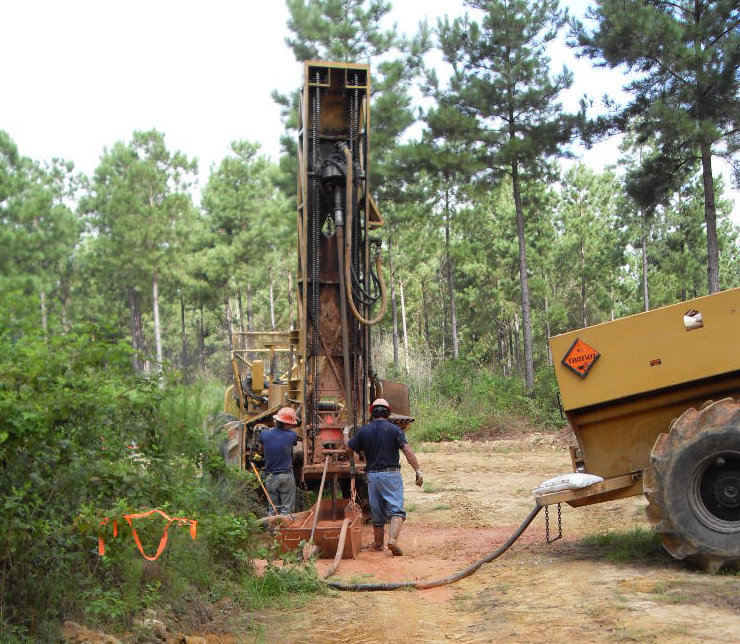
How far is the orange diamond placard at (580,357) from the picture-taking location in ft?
28.7

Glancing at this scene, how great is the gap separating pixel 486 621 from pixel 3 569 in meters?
3.52

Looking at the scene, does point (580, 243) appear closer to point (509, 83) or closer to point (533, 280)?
point (533, 280)

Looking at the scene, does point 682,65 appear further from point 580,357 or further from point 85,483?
point 85,483

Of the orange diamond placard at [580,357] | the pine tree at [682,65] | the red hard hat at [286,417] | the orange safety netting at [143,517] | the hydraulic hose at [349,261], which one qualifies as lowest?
the orange safety netting at [143,517]

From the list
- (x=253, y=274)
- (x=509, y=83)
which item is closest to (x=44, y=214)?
(x=253, y=274)

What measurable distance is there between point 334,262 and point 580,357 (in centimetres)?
453

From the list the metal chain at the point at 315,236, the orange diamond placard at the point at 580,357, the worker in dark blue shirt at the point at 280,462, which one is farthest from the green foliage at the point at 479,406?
the orange diamond placard at the point at 580,357

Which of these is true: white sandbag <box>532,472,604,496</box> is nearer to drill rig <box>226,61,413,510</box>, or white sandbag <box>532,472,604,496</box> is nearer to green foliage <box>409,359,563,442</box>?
drill rig <box>226,61,413,510</box>

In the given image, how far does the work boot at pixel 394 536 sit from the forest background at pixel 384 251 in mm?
1810

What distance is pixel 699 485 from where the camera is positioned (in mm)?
8164

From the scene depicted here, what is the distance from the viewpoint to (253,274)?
45.0 metres

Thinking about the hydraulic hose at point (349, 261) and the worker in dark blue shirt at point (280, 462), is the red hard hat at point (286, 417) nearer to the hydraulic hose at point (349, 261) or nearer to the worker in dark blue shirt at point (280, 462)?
the worker in dark blue shirt at point (280, 462)

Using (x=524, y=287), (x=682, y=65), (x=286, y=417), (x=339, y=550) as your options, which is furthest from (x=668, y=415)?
(x=524, y=287)

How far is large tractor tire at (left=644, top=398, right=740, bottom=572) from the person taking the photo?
796 cm
